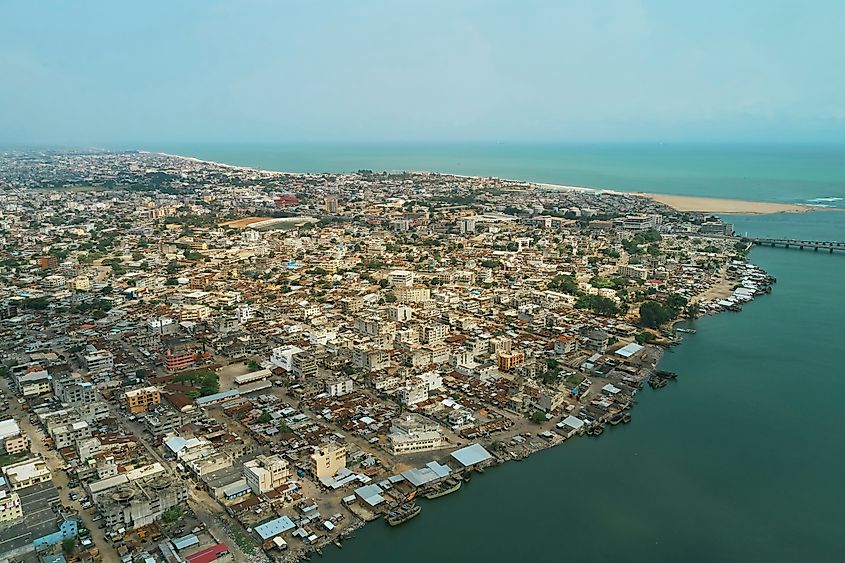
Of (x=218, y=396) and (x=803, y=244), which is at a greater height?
(x=803, y=244)

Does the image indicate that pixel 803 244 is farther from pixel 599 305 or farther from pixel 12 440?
pixel 12 440

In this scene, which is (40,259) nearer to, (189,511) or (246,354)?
(246,354)

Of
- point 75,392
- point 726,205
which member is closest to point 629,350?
point 75,392

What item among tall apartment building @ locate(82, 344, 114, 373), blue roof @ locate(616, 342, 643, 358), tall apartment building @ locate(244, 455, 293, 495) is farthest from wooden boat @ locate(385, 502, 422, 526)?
tall apartment building @ locate(82, 344, 114, 373)

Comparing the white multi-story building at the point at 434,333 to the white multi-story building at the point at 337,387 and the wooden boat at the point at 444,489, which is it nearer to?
the white multi-story building at the point at 337,387

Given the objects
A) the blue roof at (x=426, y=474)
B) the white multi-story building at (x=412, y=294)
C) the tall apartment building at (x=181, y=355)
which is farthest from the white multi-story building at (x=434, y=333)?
the blue roof at (x=426, y=474)

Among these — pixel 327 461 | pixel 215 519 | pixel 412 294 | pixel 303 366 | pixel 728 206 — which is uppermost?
pixel 728 206

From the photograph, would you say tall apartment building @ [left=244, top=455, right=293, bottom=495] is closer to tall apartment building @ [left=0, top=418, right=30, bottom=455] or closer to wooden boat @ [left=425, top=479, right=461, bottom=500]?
wooden boat @ [left=425, top=479, right=461, bottom=500]
